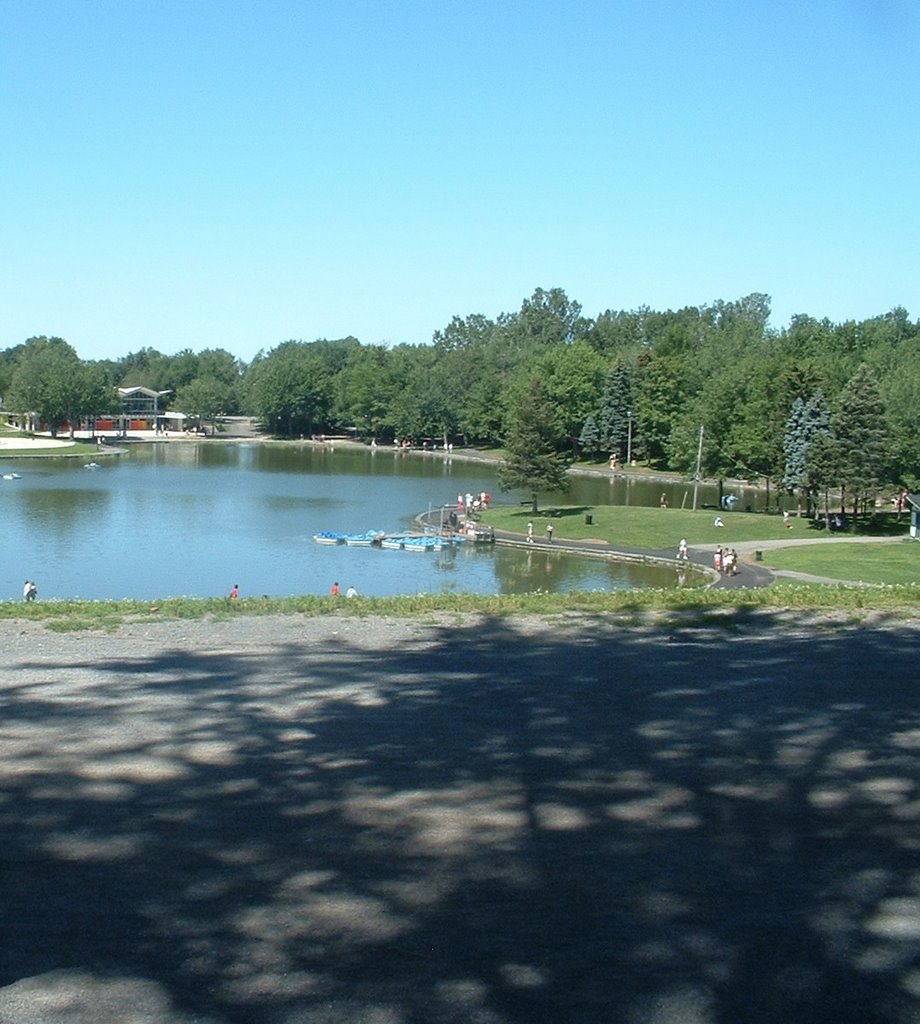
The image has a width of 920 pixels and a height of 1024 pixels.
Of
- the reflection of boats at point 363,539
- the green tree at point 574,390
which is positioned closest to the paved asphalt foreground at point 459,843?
the reflection of boats at point 363,539

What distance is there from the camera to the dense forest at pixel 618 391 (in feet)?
200

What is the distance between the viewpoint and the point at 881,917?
21.5ft

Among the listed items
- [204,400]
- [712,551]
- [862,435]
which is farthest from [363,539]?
[204,400]

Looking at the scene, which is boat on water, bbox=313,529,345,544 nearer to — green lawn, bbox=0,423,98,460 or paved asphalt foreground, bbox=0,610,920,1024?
paved asphalt foreground, bbox=0,610,920,1024

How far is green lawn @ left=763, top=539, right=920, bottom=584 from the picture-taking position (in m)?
36.8

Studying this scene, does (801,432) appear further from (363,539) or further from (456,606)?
(456,606)

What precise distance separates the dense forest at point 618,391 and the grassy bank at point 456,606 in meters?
40.1

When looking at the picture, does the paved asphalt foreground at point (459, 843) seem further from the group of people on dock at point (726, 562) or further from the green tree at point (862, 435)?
the green tree at point (862, 435)

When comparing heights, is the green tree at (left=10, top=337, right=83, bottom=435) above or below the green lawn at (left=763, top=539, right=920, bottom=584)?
above

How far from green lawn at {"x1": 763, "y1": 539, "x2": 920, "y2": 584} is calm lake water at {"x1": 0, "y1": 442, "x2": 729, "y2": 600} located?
14.7 ft

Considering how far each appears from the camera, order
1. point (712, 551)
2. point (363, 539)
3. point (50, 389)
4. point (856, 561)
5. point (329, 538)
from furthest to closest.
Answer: point (50, 389) → point (329, 538) → point (363, 539) → point (712, 551) → point (856, 561)

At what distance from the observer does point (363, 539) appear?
5256 cm

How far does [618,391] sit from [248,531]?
5284 cm

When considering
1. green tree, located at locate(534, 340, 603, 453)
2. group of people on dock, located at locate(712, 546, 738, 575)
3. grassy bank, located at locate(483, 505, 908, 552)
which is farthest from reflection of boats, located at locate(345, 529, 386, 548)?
green tree, located at locate(534, 340, 603, 453)
